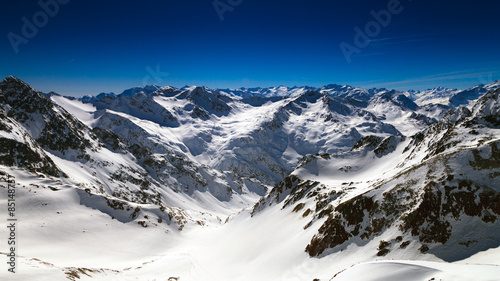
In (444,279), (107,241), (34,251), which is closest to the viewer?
(444,279)

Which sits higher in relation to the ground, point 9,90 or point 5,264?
point 9,90

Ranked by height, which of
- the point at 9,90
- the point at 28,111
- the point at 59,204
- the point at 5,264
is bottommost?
the point at 59,204

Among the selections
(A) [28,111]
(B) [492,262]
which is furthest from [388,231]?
(A) [28,111]

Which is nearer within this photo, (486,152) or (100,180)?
(486,152)

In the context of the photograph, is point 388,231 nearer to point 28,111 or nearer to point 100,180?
point 100,180

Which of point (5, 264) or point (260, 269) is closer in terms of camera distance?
point (5, 264)

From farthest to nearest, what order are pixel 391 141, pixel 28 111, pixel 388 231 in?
1. pixel 28 111
2. pixel 391 141
3. pixel 388 231

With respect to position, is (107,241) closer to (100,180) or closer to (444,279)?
(444,279)

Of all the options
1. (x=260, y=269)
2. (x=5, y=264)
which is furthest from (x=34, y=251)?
(x=260, y=269)

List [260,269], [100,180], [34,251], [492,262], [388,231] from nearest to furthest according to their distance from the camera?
1. [492,262]
2. [388,231]
3. [260,269]
4. [34,251]
5. [100,180]
